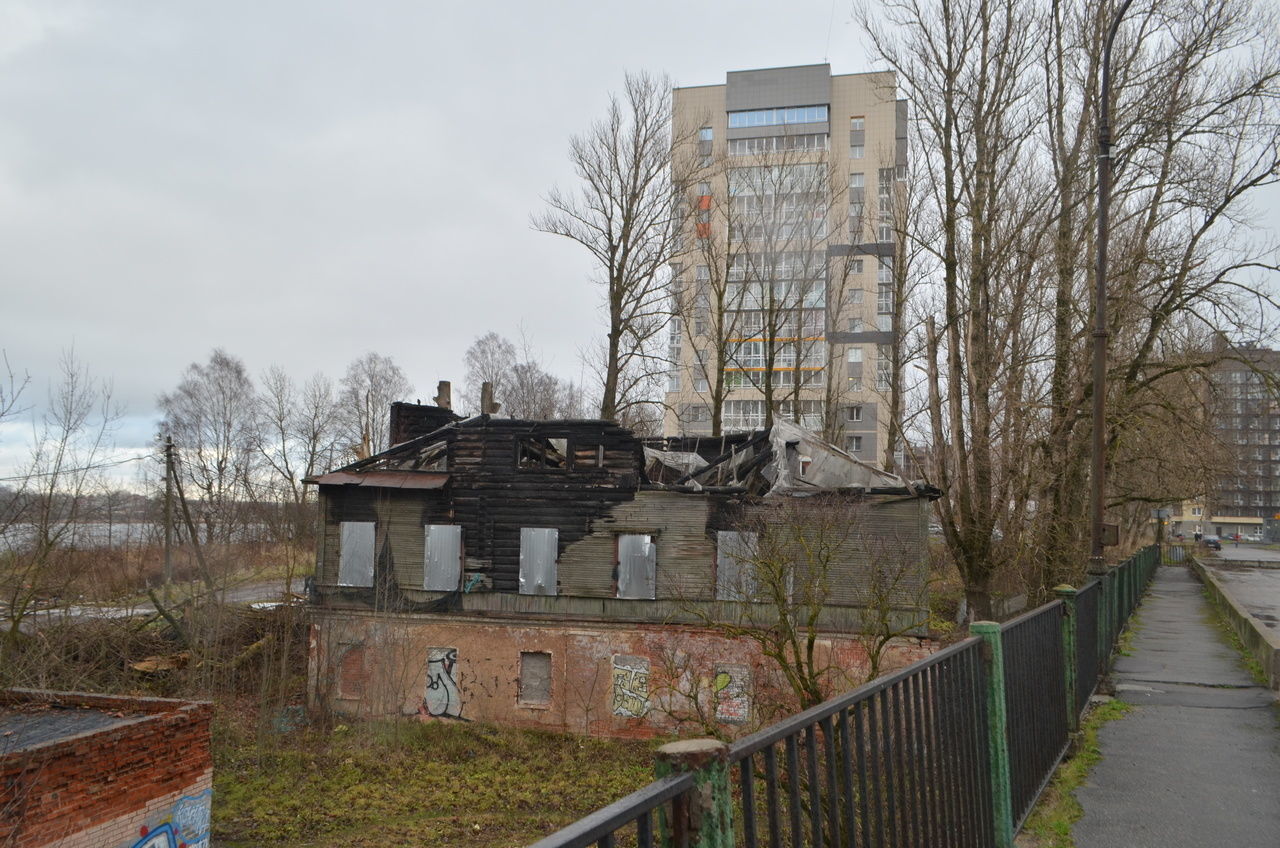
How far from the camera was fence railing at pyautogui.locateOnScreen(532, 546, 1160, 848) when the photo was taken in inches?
87.7

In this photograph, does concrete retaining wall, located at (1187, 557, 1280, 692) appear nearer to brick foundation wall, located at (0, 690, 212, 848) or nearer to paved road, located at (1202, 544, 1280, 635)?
paved road, located at (1202, 544, 1280, 635)

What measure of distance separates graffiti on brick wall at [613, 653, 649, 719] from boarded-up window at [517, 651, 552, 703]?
6.55 ft

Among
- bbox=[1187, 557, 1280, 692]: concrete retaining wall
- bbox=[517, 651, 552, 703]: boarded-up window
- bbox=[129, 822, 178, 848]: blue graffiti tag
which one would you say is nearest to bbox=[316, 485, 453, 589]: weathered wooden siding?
bbox=[517, 651, 552, 703]: boarded-up window

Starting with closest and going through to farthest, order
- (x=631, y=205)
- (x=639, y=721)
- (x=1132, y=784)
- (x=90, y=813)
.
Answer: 1. (x=1132, y=784)
2. (x=90, y=813)
3. (x=639, y=721)
4. (x=631, y=205)

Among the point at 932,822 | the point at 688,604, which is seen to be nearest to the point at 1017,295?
the point at 688,604

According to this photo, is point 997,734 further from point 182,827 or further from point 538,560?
point 538,560

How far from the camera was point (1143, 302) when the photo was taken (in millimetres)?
19781

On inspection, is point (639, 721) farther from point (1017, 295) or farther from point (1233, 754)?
point (1233, 754)

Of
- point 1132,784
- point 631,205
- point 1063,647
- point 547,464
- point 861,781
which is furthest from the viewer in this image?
point 631,205

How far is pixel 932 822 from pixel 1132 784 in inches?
165

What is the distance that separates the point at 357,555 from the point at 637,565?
312 inches

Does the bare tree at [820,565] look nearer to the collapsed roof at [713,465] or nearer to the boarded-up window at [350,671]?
the collapsed roof at [713,465]

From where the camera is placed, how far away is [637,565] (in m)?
24.1

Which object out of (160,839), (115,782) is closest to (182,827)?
(160,839)
